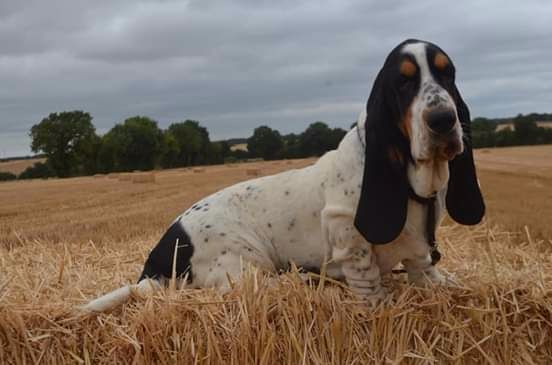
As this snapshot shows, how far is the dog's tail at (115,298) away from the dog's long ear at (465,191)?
1730 millimetres

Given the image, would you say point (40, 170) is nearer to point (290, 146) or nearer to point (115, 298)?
point (290, 146)

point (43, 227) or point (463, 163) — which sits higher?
point (463, 163)

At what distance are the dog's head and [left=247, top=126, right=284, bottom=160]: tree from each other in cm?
1917

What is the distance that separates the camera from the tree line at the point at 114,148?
38719 mm

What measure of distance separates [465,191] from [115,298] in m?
1.99

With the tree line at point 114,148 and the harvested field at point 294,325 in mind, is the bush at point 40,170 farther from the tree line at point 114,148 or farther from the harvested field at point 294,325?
the harvested field at point 294,325

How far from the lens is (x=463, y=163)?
321 cm

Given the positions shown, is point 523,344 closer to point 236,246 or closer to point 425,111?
point 425,111

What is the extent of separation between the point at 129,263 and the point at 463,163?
2953 mm

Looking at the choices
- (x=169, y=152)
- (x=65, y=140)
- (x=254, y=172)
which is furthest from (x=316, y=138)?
(x=169, y=152)

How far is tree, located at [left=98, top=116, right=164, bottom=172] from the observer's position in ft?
139

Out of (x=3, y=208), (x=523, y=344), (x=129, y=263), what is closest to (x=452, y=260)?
(x=523, y=344)

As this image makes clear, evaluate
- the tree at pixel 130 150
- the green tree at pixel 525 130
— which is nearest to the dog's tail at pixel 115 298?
the green tree at pixel 525 130

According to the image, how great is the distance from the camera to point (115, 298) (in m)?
3.33
